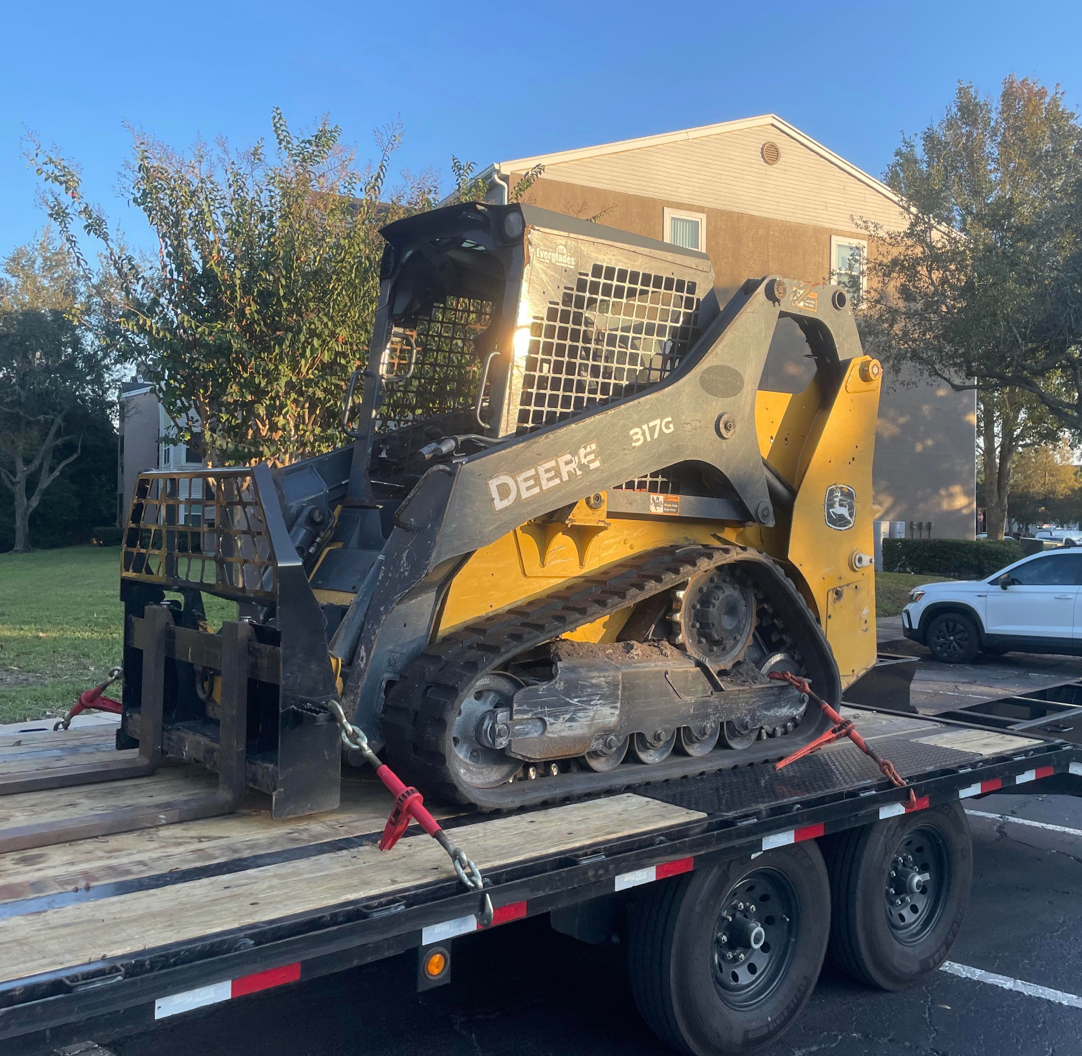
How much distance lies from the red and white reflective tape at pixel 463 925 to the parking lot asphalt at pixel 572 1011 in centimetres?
106

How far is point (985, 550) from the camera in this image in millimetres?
23703

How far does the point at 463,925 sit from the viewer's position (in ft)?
10.2

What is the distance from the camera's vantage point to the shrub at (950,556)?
23734 millimetres

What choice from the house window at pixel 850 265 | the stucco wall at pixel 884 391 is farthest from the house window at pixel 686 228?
the house window at pixel 850 265

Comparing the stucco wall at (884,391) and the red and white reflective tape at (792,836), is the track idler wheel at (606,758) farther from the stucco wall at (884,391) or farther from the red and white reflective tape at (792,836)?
the stucco wall at (884,391)

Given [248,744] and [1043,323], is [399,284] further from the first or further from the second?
[1043,323]

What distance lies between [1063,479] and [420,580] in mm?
61523

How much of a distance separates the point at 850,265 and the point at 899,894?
20.4 meters

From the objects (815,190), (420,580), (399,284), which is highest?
(815,190)

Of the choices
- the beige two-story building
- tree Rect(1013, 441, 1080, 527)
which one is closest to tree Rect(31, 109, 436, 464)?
the beige two-story building

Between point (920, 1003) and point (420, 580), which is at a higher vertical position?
point (420, 580)

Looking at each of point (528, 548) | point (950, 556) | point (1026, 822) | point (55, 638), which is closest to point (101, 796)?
point (528, 548)

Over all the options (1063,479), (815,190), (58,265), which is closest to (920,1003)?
(815,190)

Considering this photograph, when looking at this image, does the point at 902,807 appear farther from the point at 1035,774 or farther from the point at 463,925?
the point at 463,925
